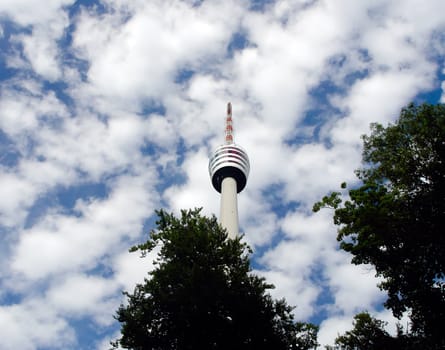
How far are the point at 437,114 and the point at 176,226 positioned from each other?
13525mm

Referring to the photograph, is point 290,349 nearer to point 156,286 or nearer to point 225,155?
point 156,286

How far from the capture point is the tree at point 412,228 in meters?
16.4

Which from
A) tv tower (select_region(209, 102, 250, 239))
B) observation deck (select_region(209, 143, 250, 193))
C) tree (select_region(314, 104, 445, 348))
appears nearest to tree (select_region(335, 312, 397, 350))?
tree (select_region(314, 104, 445, 348))

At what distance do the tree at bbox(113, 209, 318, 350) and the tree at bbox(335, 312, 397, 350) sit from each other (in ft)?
19.5

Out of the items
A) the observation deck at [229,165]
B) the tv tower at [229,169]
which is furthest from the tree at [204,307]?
the observation deck at [229,165]

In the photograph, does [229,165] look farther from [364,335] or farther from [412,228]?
[412,228]

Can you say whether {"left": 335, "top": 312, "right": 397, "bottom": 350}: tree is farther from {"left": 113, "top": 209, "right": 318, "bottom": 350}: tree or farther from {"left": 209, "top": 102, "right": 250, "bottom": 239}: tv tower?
{"left": 209, "top": 102, "right": 250, "bottom": 239}: tv tower

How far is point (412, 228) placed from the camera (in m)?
16.6

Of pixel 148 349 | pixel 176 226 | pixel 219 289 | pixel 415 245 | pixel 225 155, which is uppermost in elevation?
pixel 225 155

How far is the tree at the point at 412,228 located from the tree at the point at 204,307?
14.1 ft

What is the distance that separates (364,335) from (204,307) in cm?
1222

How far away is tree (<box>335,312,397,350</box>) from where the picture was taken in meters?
21.7

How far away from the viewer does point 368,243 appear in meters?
16.5

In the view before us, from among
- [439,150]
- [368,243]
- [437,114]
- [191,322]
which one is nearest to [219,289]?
[191,322]
